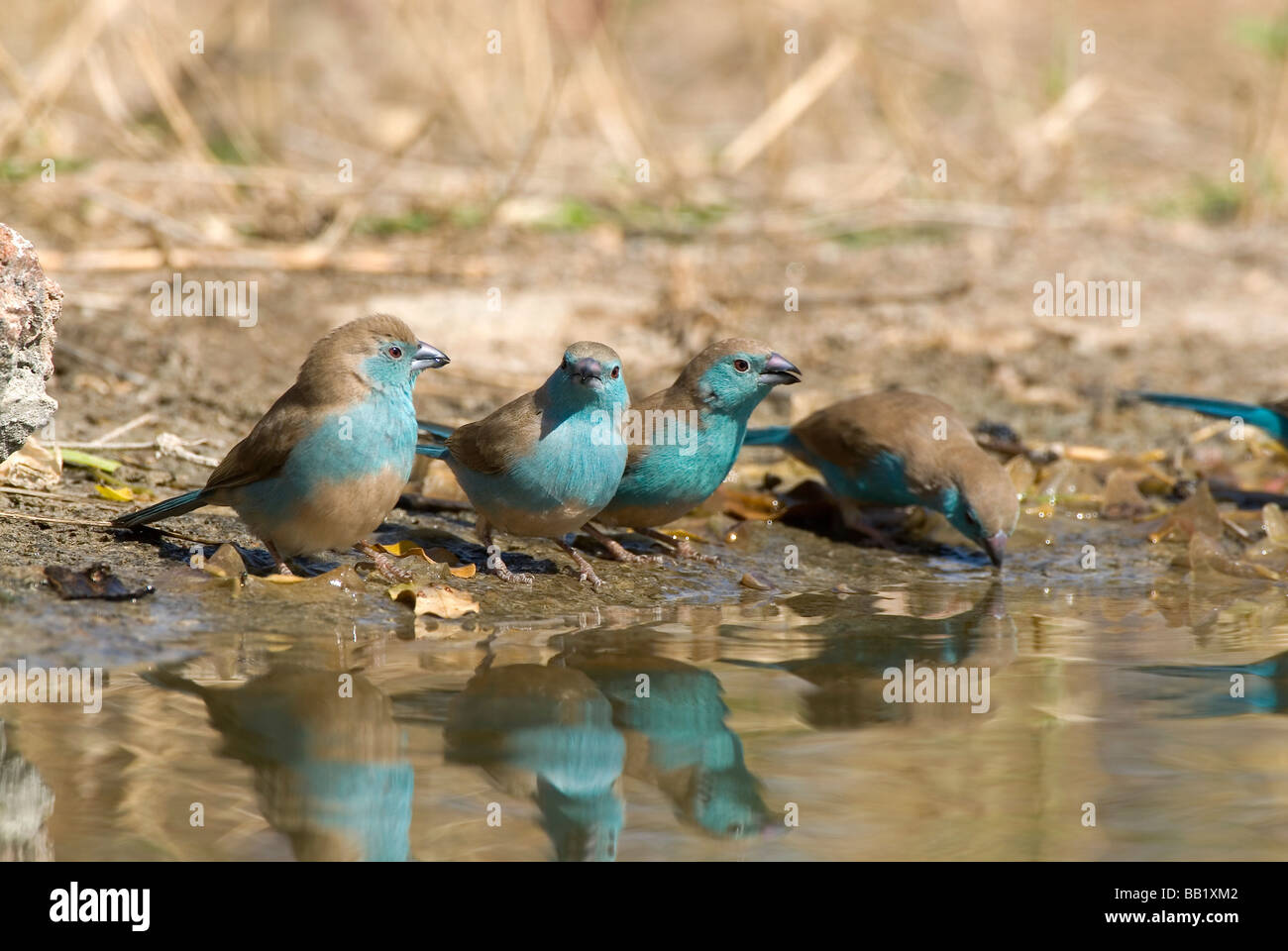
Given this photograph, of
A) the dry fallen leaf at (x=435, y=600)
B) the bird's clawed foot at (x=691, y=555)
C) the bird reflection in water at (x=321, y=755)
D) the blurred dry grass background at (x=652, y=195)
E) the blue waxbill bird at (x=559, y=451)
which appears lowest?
the bird reflection in water at (x=321, y=755)

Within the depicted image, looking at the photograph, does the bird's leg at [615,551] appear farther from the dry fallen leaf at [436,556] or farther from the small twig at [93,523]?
the small twig at [93,523]

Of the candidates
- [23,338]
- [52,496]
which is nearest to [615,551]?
[52,496]

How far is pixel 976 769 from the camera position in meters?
3.61

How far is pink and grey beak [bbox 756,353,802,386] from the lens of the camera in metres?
5.54

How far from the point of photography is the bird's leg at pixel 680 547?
5.70 meters

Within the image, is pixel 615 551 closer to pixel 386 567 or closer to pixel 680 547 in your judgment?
pixel 680 547

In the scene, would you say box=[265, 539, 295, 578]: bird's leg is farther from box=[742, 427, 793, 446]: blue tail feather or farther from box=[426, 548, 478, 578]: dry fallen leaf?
box=[742, 427, 793, 446]: blue tail feather

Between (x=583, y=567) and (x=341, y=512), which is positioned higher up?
(x=341, y=512)

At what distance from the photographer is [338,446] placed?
463cm

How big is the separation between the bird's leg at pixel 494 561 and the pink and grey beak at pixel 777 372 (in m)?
1.08

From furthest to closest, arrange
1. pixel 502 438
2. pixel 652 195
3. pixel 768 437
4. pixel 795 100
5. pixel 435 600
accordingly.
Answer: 1. pixel 652 195
2. pixel 795 100
3. pixel 768 437
4. pixel 502 438
5. pixel 435 600

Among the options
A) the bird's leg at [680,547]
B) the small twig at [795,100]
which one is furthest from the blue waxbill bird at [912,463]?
the small twig at [795,100]

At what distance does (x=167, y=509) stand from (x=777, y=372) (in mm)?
2094

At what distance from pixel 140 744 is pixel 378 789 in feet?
1.96
